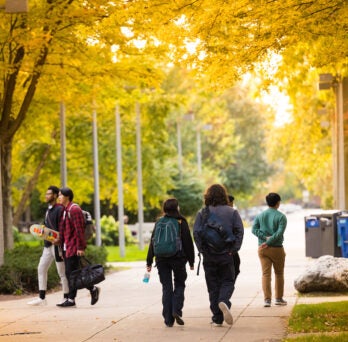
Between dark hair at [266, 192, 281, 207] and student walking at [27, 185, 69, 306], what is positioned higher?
dark hair at [266, 192, 281, 207]

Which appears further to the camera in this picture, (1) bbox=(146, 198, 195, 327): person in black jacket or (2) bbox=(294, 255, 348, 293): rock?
(2) bbox=(294, 255, 348, 293): rock

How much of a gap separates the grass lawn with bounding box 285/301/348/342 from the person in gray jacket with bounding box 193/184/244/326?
88 cm

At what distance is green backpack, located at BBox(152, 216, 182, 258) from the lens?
12.5m

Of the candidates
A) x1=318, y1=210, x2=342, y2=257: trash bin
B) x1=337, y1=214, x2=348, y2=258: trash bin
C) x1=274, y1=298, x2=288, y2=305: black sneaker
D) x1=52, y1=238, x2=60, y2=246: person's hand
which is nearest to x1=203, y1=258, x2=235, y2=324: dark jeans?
x1=274, y1=298, x2=288, y2=305: black sneaker

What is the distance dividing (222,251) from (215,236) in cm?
19

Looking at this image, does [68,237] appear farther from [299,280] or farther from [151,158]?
[151,158]

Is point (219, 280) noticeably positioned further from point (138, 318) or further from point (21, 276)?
point (21, 276)

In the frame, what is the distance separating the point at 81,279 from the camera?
50.6 feet

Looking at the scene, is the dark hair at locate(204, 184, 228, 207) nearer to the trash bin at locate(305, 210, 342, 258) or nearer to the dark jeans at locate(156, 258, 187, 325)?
the dark jeans at locate(156, 258, 187, 325)

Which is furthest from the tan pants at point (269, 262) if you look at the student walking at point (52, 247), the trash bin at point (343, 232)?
the trash bin at point (343, 232)

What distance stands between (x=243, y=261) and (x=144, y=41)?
26.2 ft

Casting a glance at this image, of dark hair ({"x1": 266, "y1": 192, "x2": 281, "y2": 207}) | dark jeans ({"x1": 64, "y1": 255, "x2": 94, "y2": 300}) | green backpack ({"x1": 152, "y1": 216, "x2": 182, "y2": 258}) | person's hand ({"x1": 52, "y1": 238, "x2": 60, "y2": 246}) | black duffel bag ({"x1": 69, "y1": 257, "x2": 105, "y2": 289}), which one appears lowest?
black duffel bag ({"x1": 69, "y1": 257, "x2": 105, "y2": 289})

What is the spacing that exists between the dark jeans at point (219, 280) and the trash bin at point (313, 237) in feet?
48.3

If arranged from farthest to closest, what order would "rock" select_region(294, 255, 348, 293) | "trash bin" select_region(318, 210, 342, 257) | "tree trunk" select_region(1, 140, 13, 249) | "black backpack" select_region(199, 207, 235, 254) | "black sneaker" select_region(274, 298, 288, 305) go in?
"trash bin" select_region(318, 210, 342, 257)
"tree trunk" select_region(1, 140, 13, 249)
"rock" select_region(294, 255, 348, 293)
"black sneaker" select_region(274, 298, 288, 305)
"black backpack" select_region(199, 207, 235, 254)
